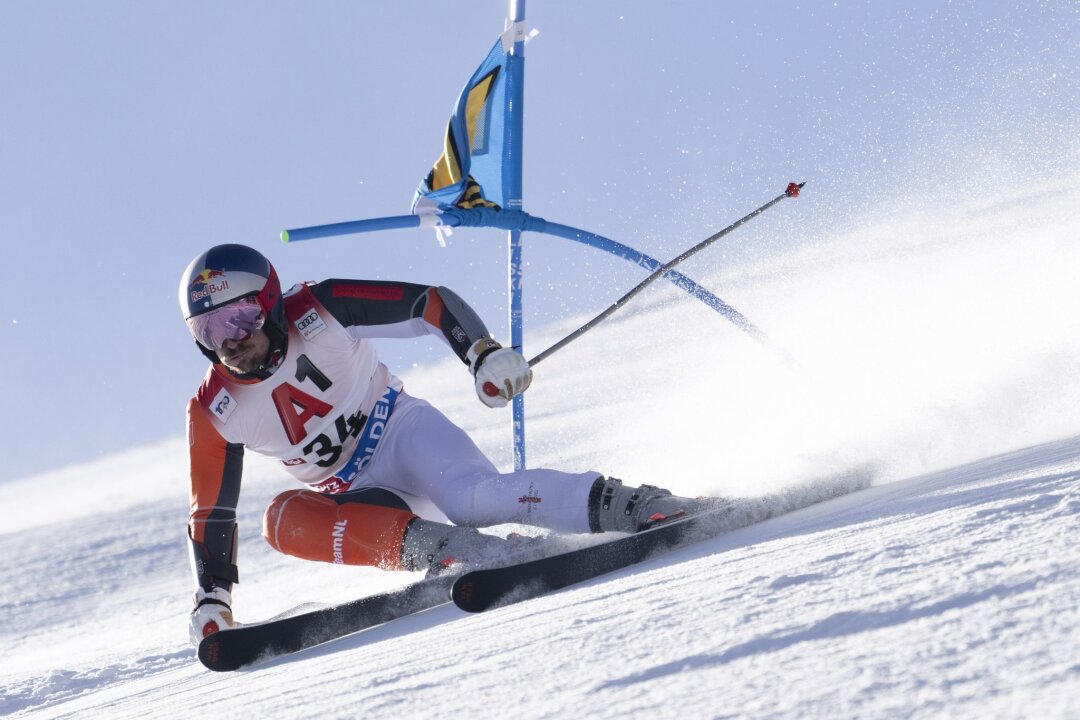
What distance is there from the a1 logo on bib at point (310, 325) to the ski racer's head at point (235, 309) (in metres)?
0.07

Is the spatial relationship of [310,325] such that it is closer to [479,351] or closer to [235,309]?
[235,309]

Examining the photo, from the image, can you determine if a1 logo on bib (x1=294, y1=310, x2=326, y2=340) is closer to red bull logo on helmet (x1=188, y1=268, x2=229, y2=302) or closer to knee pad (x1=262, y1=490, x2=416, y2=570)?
red bull logo on helmet (x1=188, y1=268, x2=229, y2=302)

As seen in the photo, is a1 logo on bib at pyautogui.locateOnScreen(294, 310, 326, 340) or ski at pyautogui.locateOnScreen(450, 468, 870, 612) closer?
ski at pyautogui.locateOnScreen(450, 468, 870, 612)

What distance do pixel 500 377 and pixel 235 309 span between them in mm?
924

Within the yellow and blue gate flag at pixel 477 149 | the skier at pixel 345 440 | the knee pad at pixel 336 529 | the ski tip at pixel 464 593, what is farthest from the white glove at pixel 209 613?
the yellow and blue gate flag at pixel 477 149

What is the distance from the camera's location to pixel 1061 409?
14.2 feet

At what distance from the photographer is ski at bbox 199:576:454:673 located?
3.14 m

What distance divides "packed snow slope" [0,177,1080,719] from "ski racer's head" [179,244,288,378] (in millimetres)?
1055

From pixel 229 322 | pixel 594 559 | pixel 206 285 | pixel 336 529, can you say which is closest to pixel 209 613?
pixel 336 529

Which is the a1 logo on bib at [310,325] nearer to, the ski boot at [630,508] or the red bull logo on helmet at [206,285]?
the red bull logo on helmet at [206,285]

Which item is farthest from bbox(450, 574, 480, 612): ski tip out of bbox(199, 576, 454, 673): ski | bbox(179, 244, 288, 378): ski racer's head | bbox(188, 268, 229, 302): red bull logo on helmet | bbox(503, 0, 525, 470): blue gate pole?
bbox(503, 0, 525, 470): blue gate pole

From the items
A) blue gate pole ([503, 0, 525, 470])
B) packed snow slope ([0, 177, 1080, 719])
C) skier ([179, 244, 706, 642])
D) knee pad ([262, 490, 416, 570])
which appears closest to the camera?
packed snow slope ([0, 177, 1080, 719])

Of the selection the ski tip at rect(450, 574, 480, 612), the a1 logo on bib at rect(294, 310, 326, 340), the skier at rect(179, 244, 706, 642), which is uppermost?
the a1 logo on bib at rect(294, 310, 326, 340)

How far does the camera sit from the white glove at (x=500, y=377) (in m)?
3.54
